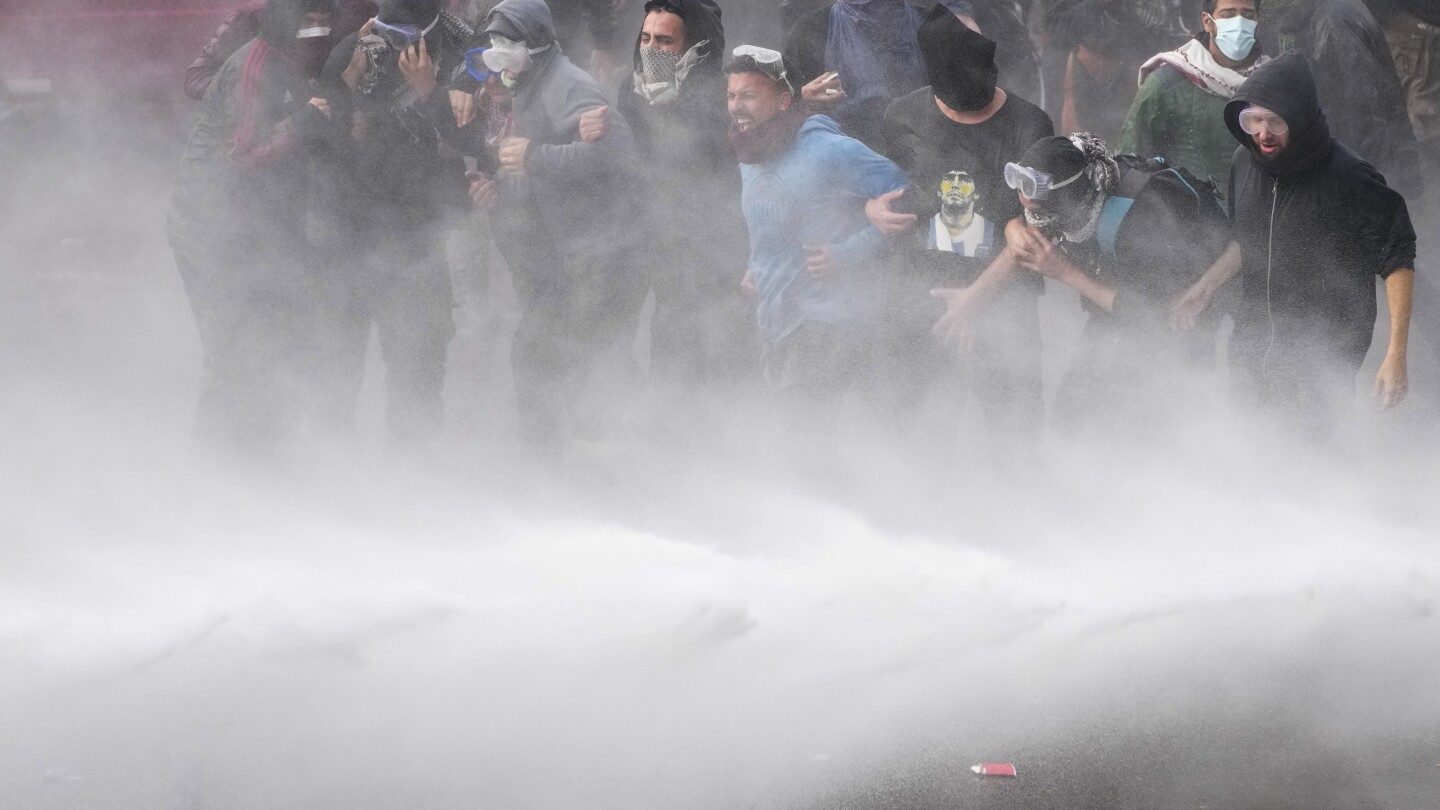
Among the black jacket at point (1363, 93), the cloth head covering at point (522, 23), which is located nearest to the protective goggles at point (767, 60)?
the cloth head covering at point (522, 23)

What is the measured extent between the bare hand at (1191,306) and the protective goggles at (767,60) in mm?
1543

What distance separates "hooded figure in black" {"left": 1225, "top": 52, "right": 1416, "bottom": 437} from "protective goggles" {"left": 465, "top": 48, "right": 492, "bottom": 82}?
2.72m

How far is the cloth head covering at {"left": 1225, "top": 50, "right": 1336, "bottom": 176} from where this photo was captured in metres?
5.27

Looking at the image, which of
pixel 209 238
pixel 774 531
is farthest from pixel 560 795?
pixel 209 238

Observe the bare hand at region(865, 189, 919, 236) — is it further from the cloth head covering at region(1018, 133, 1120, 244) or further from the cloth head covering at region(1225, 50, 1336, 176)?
the cloth head covering at region(1225, 50, 1336, 176)

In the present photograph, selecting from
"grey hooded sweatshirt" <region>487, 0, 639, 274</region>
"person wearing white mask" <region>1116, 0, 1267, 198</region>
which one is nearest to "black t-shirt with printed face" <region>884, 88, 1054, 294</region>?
"person wearing white mask" <region>1116, 0, 1267, 198</region>

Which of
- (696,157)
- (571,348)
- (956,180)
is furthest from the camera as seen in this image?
(571,348)

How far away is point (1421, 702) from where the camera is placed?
4680 mm

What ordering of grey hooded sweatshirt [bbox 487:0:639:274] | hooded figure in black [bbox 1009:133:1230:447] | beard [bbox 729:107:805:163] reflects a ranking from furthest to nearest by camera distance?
grey hooded sweatshirt [bbox 487:0:639:274] < beard [bbox 729:107:805:163] < hooded figure in black [bbox 1009:133:1230:447]

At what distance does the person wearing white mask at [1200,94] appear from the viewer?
6223mm

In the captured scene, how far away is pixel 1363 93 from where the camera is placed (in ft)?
23.0

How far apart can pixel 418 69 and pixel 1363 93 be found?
3800mm

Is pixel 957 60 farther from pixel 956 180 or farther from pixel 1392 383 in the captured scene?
pixel 1392 383

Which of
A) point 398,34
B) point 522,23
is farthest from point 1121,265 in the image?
point 398,34
